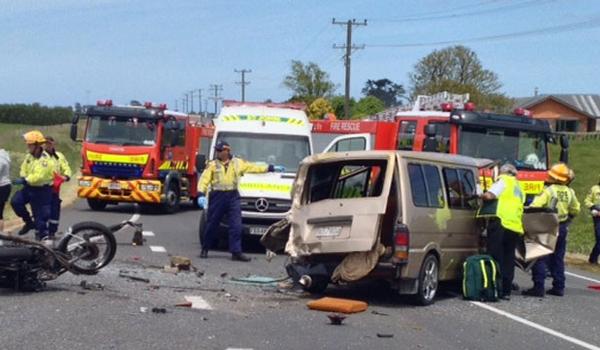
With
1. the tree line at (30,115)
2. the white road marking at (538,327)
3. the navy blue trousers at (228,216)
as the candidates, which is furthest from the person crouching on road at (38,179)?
the tree line at (30,115)

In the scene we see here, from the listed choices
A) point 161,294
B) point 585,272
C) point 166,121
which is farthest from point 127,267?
point 166,121

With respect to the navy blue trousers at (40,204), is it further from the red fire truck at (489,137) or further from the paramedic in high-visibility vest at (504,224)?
the red fire truck at (489,137)

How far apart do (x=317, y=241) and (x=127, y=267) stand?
10.2ft

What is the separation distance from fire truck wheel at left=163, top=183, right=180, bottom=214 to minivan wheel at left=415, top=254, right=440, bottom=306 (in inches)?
564

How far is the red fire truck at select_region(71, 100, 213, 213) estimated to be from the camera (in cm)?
2525

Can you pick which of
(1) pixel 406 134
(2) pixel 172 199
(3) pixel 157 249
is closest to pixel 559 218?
(3) pixel 157 249

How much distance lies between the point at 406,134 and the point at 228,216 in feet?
21.5

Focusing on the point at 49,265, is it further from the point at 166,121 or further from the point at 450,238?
the point at 166,121

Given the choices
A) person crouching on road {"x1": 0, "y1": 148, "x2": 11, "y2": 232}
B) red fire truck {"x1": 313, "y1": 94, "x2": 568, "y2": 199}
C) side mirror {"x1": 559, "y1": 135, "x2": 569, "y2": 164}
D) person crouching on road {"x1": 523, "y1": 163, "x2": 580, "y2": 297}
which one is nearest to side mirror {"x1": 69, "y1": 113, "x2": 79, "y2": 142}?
red fire truck {"x1": 313, "y1": 94, "x2": 568, "y2": 199}

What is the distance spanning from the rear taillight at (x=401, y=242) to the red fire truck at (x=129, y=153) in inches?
570

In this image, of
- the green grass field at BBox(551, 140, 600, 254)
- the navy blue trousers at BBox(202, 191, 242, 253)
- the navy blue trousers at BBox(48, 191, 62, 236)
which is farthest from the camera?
the green grass field at BBox(551, 140, 600, 254)

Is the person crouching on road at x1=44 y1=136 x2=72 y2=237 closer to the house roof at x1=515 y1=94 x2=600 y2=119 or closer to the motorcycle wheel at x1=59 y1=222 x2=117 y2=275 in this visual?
the motorcycle wheel at x1=59 y1=222 x2=117 y2=275

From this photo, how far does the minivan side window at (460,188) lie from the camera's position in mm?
12719

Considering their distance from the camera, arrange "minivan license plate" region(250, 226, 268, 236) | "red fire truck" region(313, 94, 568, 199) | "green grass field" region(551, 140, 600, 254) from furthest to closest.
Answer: "green grass field" region(551, 140, 600, 254)
"red fire truck" region(313, 94, 568, 199)
"minivan license plate" region(250, 226, 268, 236)
